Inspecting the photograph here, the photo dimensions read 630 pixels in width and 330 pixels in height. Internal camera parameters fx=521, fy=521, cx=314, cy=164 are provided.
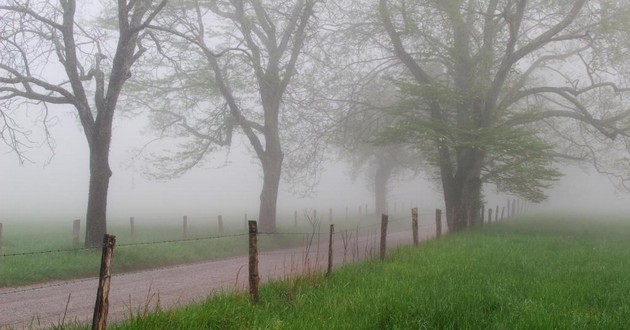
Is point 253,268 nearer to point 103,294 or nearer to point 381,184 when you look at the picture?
point 103,294

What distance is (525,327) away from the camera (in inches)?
→ 246

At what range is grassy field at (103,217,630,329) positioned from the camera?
6.51 meters

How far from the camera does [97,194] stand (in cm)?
1678

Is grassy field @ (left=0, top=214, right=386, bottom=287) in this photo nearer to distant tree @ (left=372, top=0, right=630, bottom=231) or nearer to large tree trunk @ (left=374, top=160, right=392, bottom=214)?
distant tree @ (left=372, top=0, right=630, bottom=231)

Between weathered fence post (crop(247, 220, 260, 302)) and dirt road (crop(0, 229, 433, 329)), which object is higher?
weathered fence post (crop(247, 220, 260, 302))

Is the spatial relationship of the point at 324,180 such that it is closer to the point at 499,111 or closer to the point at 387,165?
the point at 387,165

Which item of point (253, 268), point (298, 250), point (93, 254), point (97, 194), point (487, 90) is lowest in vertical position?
point (298, 250)

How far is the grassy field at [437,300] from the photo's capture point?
6.51 metres

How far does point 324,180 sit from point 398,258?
416 feet

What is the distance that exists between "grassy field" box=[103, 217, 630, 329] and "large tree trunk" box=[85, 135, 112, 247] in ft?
30.6

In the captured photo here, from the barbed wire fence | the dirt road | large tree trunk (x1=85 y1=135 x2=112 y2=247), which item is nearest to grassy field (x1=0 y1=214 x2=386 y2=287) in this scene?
the barbed wire fence

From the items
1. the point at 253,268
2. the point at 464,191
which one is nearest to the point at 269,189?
the point at 464,191

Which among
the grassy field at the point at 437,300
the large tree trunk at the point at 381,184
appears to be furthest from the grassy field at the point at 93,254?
the large tree trunk at the point at 381,184

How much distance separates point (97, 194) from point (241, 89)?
9693mm
